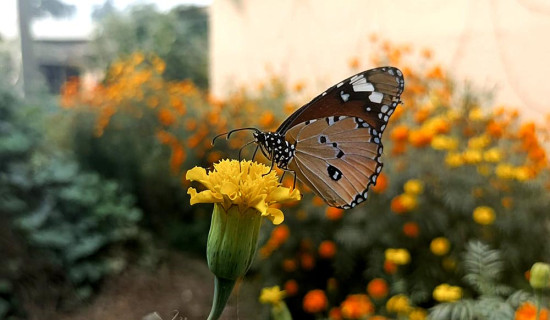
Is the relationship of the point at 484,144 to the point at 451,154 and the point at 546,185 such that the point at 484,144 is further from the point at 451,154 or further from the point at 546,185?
the point at 546,185

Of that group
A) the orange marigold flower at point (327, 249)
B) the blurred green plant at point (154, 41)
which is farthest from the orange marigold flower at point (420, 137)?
the blurred green plant at point (154, 41)

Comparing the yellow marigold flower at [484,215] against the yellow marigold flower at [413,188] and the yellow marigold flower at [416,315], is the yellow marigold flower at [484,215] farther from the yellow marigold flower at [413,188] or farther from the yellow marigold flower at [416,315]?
the yellow marigold flower at [416,315]

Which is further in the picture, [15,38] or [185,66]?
[185,66]

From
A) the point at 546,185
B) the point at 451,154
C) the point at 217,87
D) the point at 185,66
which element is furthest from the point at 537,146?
the point at 185,66

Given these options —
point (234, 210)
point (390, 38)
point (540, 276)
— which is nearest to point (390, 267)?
point (540, 276)

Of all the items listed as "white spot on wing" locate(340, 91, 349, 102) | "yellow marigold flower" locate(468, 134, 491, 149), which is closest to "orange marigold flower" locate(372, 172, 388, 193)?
"yellow marigold flower" locate(468, 134, 491, 149)

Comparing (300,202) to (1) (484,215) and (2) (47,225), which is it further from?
(2) (47,225)
